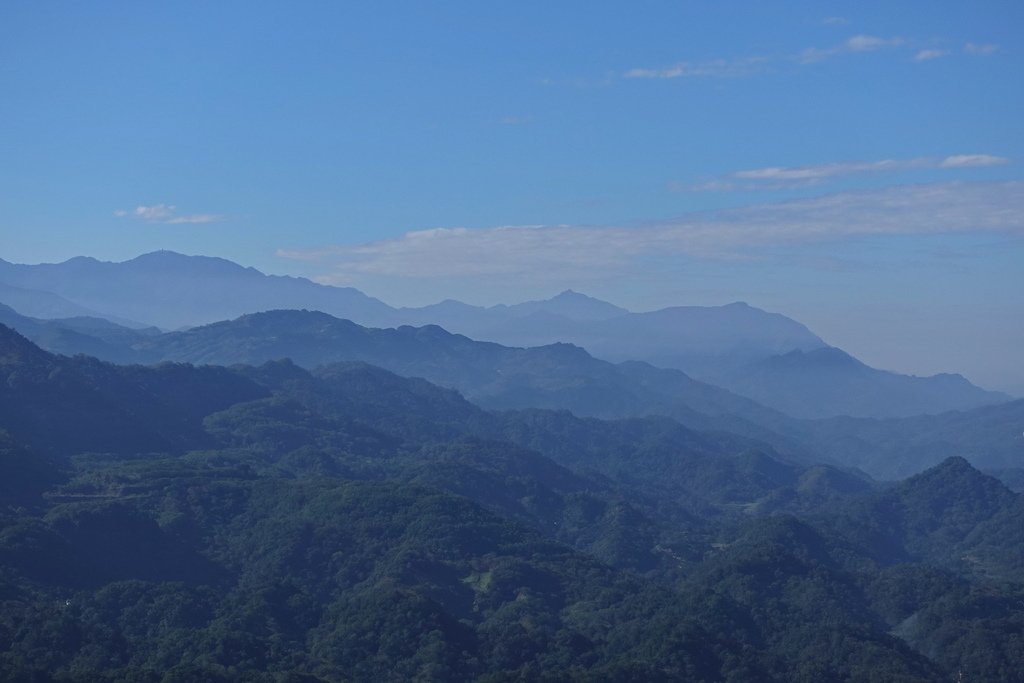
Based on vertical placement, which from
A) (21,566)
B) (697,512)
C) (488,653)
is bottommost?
(697,512)

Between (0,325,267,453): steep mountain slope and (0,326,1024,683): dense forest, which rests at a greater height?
(0,325,267,453): steep mountain slope

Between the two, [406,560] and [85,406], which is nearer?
[406,560]

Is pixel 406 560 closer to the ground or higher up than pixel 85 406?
closer to the ground

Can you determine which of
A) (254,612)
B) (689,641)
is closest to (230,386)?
(254,612)

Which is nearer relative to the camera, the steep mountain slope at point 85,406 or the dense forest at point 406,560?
the dense forest at point 406,560

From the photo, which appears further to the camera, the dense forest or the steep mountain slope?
the steep mountain slope

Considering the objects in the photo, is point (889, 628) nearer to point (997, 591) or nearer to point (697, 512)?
point (997, 591)

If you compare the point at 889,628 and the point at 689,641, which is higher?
the point at 689,641

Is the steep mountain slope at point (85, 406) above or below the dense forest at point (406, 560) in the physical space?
above
